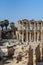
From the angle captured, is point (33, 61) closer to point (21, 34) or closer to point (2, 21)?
point (21, 34)

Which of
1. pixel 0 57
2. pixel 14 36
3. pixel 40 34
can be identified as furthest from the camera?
pixel 14 36

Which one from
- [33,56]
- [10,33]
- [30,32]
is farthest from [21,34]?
[33,56]

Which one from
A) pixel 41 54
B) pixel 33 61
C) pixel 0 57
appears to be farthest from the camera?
pixel 41 54

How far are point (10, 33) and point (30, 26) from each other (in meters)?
7.98

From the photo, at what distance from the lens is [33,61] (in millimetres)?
18984

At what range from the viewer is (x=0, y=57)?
6324 mm

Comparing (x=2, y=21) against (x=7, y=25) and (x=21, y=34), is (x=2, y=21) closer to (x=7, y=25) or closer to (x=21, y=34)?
(x=7, y=25)

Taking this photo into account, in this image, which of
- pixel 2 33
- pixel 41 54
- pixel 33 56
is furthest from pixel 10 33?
pixel 33 56

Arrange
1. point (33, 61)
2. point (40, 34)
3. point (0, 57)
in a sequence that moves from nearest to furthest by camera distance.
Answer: point (0, 57), point (33, 61), point (40, 34)

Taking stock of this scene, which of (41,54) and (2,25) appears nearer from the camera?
(41,54)

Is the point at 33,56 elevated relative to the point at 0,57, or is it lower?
lower

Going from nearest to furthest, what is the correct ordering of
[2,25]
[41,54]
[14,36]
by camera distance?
[41,54] → [14,36] → [2,25]

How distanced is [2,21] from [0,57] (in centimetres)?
6498

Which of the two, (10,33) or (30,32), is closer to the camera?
(30,32)
